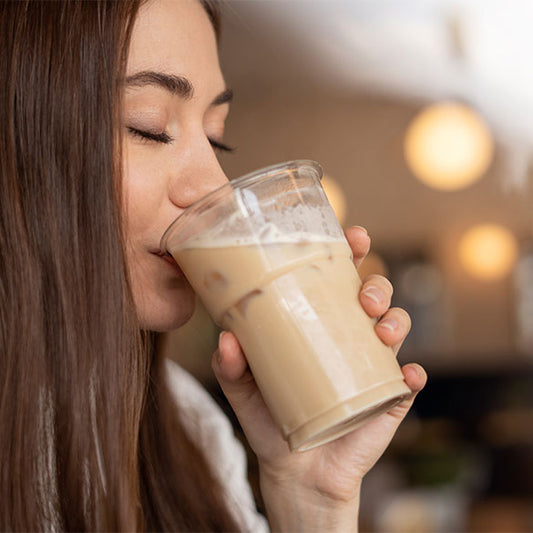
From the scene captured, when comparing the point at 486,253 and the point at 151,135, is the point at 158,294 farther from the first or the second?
the point at 486,253

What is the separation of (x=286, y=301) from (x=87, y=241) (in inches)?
10.8

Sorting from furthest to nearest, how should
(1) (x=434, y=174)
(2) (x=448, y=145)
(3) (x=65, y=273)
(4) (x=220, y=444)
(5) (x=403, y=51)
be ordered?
(5) (x=403, y=51), (1) (x=434, y=174), (2) (x=448, y=145), (4) (x=220, y=444), (3) (x=65, y=273)

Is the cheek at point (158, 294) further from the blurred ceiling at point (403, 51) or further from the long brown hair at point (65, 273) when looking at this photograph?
the blurred ceiling at point (403, 51)

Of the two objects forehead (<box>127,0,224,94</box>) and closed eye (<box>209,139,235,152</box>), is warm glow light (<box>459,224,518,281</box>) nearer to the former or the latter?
closed eye (<box>209,139,235,152</box>)

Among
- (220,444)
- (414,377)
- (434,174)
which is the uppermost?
(414,377)

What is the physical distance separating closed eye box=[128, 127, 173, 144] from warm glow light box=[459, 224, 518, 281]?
608 cm

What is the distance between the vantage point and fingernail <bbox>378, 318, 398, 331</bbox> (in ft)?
2.85

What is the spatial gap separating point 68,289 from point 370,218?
20.2 ft

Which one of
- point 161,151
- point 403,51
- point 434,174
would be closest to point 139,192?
point 161,151

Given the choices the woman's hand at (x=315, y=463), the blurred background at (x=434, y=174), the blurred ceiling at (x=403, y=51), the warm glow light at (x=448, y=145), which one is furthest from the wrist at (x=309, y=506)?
the blurred ceiling at (x=403, y=51)

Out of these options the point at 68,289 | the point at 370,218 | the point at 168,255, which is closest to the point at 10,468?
the point at 68,289

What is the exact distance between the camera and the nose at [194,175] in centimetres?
95

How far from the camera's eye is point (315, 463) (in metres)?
1.08

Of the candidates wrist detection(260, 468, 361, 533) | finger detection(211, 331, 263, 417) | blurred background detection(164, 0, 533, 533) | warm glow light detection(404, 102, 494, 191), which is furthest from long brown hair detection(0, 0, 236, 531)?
warm glow light detection(404, 102, 494, 191)
